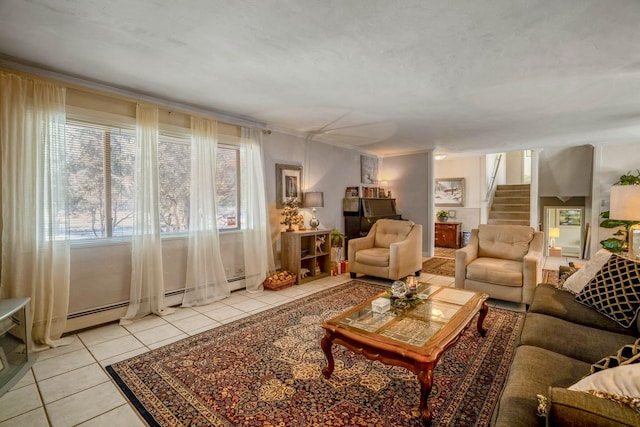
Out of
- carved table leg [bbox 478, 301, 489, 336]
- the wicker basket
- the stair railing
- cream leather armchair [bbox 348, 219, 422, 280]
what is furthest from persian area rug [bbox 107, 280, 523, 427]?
the stair railing

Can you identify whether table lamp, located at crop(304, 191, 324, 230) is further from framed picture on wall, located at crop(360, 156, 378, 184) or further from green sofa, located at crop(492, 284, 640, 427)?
green sofa, located at crop(492, 284, 640, 427)

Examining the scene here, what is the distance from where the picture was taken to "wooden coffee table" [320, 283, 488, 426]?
1.61 m

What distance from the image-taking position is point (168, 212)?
345cm

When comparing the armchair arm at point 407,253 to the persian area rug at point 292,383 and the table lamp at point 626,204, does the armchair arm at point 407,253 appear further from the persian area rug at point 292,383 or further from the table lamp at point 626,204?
the table lamp at point 626,204

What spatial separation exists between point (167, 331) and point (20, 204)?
1622mm

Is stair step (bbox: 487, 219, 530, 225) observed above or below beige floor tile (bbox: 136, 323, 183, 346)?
above

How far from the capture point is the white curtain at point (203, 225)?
140 inches

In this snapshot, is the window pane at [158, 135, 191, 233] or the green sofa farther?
the window pane at [158, 135, 191, 233]

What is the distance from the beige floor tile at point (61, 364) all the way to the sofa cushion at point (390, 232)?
3.75 meters

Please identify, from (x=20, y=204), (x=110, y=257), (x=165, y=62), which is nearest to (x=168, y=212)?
(x=110, y=257)

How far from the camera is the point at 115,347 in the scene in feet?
8.32

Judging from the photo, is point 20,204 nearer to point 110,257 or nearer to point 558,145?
point 110,257

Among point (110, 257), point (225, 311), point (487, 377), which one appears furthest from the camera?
Result: point (225, 311)

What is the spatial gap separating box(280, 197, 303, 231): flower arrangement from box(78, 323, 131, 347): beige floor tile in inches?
93.7
